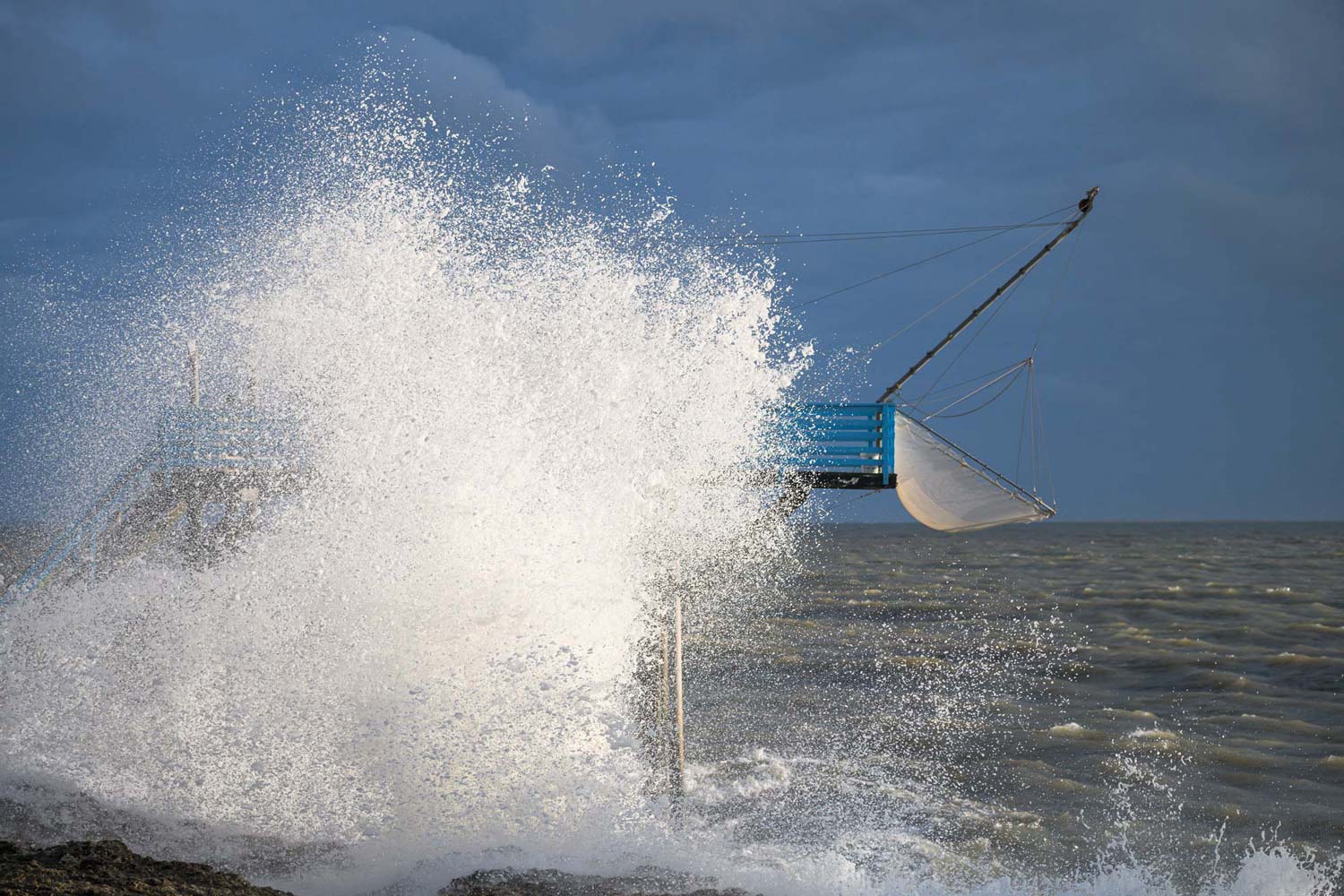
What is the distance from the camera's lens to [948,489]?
20750 mm

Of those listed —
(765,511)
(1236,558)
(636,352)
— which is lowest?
(1236,558)

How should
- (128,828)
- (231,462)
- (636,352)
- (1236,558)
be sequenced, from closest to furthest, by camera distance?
(128,828) → (636,352) → (231,462) → (1236,558)

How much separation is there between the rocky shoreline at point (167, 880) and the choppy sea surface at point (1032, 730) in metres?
2.04

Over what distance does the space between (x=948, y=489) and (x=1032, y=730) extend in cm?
620

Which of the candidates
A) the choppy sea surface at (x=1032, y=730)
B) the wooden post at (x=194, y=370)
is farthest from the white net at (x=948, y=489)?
the wooden post at (x=194, y=370)

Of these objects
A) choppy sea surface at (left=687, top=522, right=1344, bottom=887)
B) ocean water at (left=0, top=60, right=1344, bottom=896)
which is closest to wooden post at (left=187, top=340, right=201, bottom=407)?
ocean water at (left=0, top=60, right=1344, bottom=896)

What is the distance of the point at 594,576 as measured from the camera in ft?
42.1

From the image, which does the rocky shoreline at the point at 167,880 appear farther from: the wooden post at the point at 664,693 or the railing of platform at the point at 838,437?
the railing of platform at the point at 838,437

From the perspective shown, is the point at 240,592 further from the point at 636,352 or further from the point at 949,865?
the point at 949,865

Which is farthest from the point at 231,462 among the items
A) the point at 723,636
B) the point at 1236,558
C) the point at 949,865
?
the point at 1236,558

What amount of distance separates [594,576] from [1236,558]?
5550 cm

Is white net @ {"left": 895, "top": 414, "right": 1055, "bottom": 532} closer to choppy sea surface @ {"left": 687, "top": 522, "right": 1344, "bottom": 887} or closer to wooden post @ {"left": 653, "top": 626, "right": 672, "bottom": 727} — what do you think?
choppy sea surface @ {"left": 687, "top": 522, "right": 1344, "bottom": 887}

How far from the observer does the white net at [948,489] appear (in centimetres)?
1980

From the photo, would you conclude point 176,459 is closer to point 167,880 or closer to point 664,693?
point 664,693
